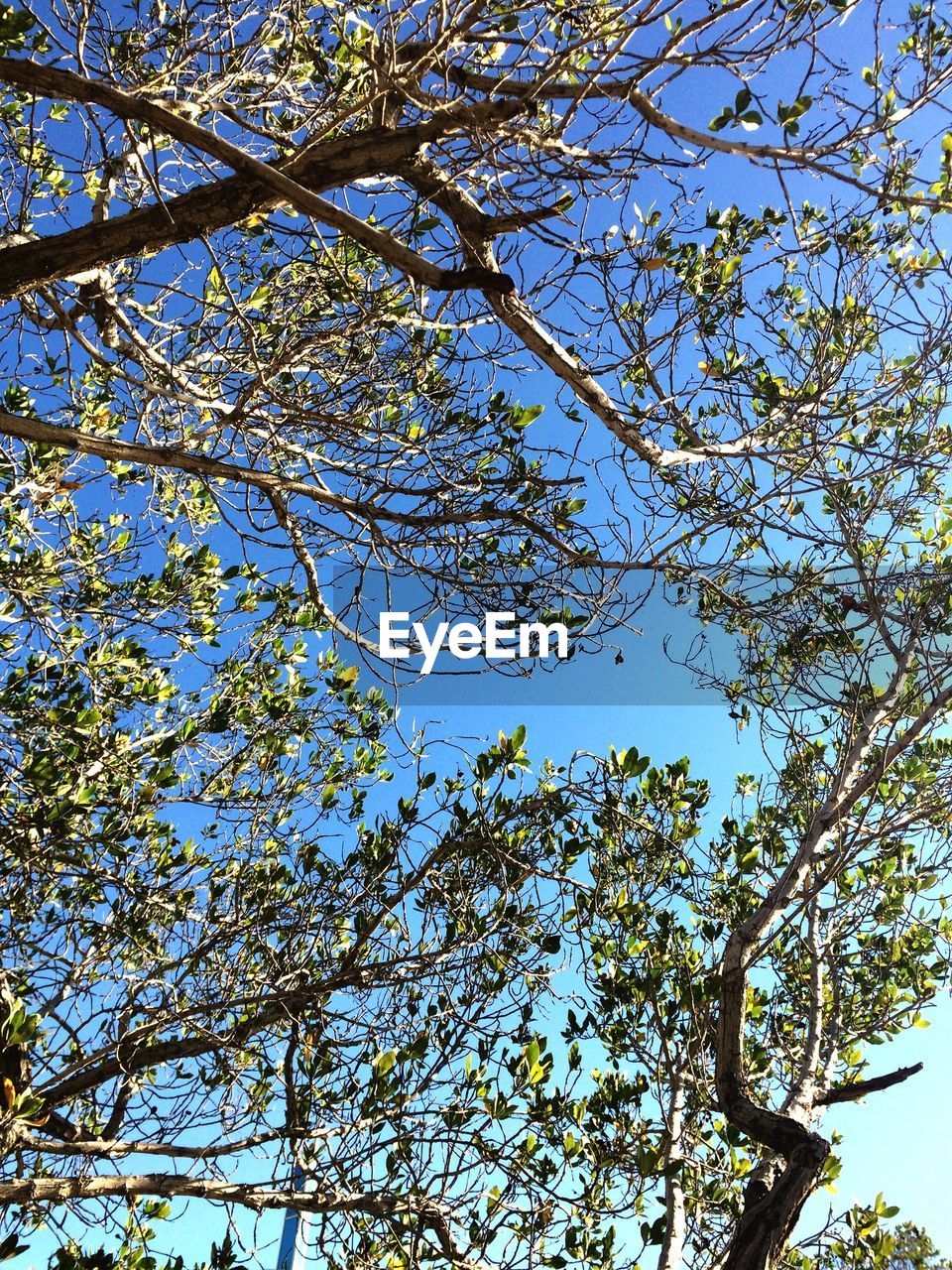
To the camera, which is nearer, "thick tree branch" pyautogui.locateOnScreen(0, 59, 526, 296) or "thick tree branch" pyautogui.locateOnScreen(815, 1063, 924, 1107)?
"thick tree branch" pyautogui.locateOnScreen(0, 59, 526, 296)

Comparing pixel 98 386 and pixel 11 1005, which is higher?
pixel 98 386

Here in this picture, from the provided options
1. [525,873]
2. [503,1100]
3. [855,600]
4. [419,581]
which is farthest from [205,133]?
[855,600]

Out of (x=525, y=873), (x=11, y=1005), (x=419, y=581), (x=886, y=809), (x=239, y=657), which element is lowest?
(x=11, y=1005)

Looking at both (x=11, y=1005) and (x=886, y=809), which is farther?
(x=886, y=809)

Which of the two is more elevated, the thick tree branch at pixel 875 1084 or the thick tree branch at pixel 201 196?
the thick tree branch at pixel 201 196

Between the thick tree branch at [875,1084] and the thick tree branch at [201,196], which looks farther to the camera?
the thick tree branch at [875,1084]

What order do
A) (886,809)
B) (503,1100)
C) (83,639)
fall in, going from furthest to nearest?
(886,809), (83,639), (503,1100)

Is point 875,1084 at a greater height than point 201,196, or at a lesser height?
lesser

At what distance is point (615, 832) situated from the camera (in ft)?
13.6

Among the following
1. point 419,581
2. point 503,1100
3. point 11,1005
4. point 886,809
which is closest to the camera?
point 11,1005

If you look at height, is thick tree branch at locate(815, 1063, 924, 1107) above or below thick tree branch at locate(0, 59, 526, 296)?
below

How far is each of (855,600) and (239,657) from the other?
396cm

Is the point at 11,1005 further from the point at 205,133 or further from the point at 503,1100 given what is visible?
the point at 205,133

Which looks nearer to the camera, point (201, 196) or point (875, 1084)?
point (201, 196)
